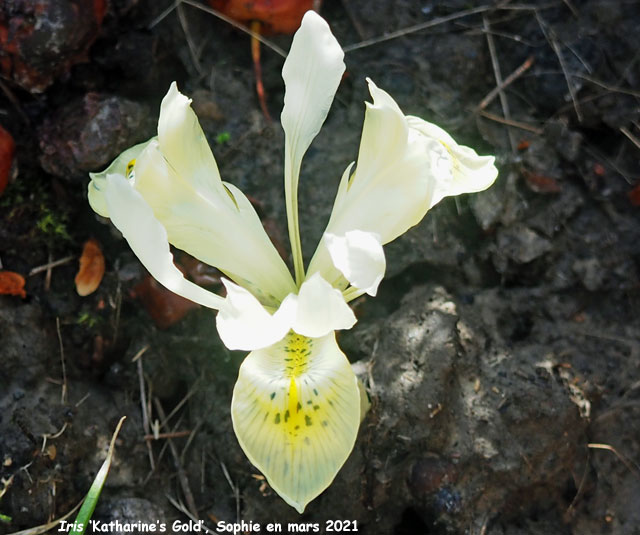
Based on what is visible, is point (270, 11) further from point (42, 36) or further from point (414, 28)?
point (42, 36)

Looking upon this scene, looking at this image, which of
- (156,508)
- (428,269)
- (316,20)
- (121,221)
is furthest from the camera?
(428,269)

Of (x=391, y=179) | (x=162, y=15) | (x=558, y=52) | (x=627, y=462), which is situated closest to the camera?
(x=391, y=179)

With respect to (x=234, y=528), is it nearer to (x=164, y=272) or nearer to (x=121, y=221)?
(x=164, y=272)

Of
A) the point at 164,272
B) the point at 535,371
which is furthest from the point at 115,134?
the point at 535,371

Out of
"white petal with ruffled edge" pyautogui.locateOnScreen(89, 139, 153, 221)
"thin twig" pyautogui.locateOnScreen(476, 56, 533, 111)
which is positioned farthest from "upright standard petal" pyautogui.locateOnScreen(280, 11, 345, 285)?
"thin twig" pyautogui.locateOnScreen(476, 56, 533, 111)

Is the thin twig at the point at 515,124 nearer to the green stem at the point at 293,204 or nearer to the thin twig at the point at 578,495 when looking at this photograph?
the green stem at the point at 293,204

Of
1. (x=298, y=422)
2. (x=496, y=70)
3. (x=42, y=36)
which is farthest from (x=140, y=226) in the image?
(x=496, y=70)
